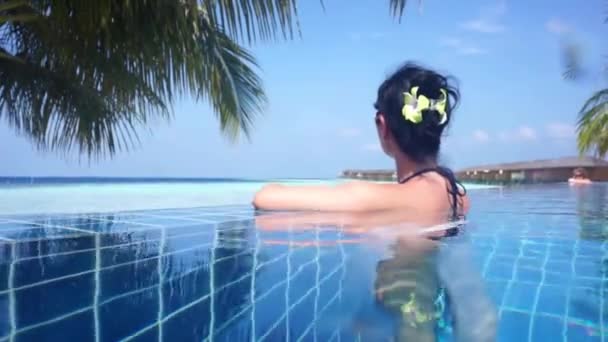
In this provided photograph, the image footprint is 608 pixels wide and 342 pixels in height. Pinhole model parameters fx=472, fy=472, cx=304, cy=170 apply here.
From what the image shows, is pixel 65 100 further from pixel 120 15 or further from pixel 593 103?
pixel 593 103

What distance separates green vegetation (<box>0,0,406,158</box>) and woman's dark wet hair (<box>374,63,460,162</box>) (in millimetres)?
788

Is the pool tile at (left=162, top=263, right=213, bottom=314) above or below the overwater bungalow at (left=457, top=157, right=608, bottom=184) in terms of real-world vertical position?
below

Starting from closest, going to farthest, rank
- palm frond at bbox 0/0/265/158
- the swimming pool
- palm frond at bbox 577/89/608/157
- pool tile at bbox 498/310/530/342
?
1. the swimming pool
2. pool tile at bbox 498/310/530/342
3. palm frond at bbox 0/0/265/158
4. palm frond at bbox 577/89/608/157

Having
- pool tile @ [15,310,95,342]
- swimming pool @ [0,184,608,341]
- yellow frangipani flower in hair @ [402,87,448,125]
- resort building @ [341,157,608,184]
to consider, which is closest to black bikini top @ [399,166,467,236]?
swimming pool @ [0,184,608,341]

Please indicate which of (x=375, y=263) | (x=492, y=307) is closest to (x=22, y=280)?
(x=375, y=263)

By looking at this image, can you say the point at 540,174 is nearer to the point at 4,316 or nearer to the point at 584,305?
the point at 584,305

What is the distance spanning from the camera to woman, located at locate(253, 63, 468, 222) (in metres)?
2.17

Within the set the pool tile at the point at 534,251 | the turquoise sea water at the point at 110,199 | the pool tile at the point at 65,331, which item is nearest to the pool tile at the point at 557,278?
the pool tile at the point at 534,251

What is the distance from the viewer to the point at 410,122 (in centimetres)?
215

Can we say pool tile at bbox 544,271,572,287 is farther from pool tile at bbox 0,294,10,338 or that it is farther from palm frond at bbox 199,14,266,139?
palm frond at bbox 199,14,266,139

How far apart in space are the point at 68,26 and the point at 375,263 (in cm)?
281

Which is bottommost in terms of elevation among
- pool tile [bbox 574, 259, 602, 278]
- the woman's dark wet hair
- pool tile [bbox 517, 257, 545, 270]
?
pool tile [bbox 574, 259, 602, 278]

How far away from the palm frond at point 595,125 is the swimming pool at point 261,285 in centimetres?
736

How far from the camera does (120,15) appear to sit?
3289 millimetres
